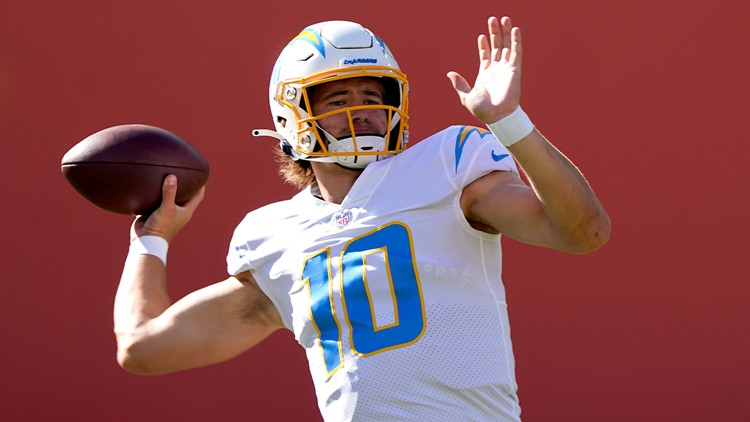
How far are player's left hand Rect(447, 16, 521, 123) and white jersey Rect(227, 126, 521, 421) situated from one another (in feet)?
0.69

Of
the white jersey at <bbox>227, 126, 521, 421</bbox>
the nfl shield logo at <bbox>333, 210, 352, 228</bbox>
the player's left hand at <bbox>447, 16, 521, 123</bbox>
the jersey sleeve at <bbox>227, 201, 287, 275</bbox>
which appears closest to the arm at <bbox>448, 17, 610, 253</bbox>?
the player's left hand at <bbox>447, 16, 521, 123</bbox>

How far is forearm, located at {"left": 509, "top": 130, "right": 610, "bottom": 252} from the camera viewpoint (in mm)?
2303

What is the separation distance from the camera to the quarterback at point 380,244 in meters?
2.42

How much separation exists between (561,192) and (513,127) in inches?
5.8

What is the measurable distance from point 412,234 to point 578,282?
226 cm

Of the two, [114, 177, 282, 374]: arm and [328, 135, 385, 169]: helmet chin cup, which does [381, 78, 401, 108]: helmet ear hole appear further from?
[114, 177, 282, 374]: arm

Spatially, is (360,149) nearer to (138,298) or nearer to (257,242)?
(257,242)

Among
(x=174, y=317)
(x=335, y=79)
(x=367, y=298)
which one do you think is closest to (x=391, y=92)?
(x=335, y=79)

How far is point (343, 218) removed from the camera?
2709 mm

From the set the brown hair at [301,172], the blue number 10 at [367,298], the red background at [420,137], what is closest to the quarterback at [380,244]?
the blue number 10 at [367,298]

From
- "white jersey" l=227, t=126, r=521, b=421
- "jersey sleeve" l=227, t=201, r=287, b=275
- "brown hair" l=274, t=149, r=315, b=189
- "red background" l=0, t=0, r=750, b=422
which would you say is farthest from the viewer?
"red background" l=0, t=0, r=750, b=422

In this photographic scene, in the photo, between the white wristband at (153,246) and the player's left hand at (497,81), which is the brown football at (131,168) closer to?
the white wristband at (153,246)

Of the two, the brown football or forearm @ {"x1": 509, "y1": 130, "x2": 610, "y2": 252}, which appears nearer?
forearm @ {"x1": 509, "y1": 130, "x2": 610, "y2": 252}

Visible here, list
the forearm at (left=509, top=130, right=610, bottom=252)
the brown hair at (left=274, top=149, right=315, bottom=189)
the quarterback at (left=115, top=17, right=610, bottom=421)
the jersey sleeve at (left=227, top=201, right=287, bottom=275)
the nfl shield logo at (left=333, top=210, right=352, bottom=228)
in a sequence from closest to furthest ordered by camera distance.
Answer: the forearm at (left=509, top=130, right=610, bottom=252) → the quarterback at (left=115, top=17, right=610, bottom=421) → the nfl shield logo at (left=333, top=210, right=352, bottom=228) → the jersey sleeve at (left=227, top=201, right=287, bottom=275) → the brown hair at (left=274, top=149, right=315, bottom=189)
